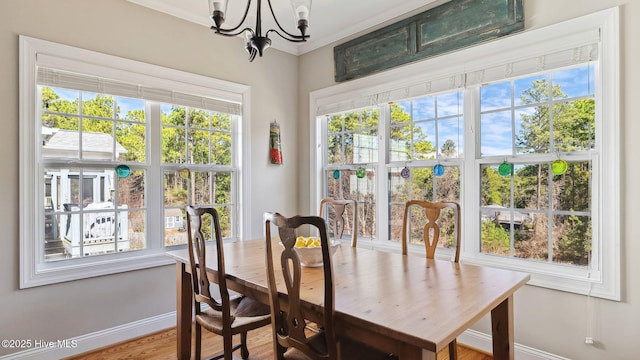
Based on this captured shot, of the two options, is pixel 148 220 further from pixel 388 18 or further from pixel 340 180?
pixel 388 18

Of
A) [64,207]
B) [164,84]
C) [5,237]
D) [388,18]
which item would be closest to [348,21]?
[388,18]

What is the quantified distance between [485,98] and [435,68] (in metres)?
0.45

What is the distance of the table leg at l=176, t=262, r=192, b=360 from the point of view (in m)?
2.17

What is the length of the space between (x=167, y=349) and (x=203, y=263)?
113 cm

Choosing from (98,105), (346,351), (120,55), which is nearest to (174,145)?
(98,105)

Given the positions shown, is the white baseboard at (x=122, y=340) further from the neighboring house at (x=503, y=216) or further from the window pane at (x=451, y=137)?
the window pane at (x=451, y=137)

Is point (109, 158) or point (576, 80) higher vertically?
point (576, 80)

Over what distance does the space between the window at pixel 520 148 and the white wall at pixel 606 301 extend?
0.05m

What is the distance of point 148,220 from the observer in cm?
282

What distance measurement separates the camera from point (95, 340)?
2475mm

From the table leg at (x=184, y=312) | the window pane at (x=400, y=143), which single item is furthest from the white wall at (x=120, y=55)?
the window pane at (x=400, y=143)

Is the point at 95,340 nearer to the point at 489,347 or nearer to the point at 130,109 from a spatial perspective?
the point at 130,109

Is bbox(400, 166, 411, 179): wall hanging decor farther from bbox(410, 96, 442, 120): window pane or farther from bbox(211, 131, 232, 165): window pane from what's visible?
bbox(211, 131, 232, 165): window pane

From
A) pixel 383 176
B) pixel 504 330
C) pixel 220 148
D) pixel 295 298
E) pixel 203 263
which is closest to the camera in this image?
pixel 295 298
